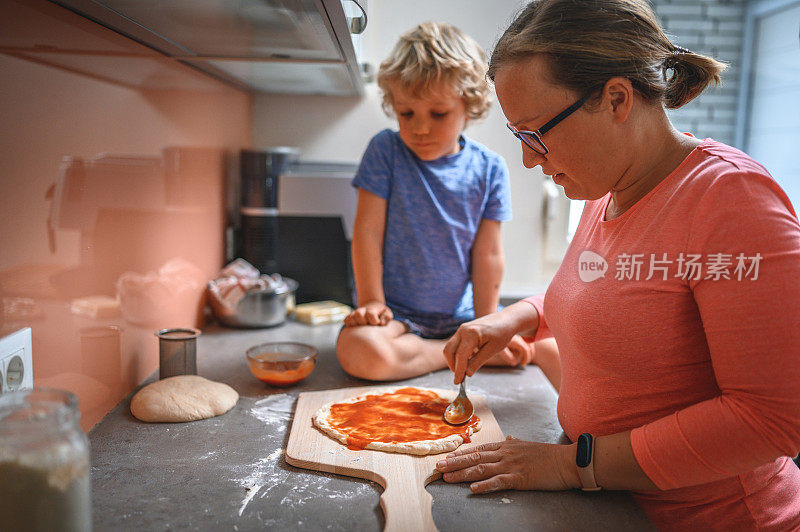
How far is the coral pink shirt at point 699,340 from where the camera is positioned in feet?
2.41

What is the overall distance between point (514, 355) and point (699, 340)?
2.50ft

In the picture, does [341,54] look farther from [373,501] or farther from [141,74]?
[373,501]

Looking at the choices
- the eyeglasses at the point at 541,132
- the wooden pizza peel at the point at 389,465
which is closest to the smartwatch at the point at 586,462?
the wooden pizza peel at the point at 389,465

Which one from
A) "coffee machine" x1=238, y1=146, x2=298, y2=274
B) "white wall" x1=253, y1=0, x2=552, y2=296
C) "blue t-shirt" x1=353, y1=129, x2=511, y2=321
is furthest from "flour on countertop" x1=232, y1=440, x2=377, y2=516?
"white wall" x1=253, y1=0, x2=552, y2=296

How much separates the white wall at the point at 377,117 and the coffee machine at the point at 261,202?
24cm

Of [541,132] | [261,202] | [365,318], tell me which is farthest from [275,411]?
[261,202]

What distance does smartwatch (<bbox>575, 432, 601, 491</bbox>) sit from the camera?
87 centimetres

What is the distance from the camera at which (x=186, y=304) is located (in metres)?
1.80

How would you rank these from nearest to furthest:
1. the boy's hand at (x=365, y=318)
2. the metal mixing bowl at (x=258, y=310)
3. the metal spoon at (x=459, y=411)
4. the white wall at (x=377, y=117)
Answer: the metal spoon at (x=459, y=411) < the boy's hand at (x=365, y=318) < the metal mixing bowl at (x=258, y=310) < the white wall at (x=377, y=117)

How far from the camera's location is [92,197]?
1.17 metres

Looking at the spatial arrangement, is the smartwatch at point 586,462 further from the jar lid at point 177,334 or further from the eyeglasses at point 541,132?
the jar lid at point 177,334

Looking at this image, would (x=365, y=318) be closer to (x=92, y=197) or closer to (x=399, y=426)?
(x=399, y=426)

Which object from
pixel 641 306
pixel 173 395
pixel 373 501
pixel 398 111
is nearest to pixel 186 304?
pixel 173 395

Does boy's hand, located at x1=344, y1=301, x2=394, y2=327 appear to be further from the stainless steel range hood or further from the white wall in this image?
the white wall
